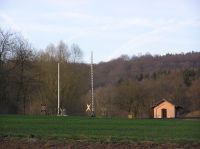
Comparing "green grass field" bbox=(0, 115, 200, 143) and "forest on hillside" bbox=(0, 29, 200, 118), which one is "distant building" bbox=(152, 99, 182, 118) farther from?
"green grass field" bbox=(0, 115, 200, 143)

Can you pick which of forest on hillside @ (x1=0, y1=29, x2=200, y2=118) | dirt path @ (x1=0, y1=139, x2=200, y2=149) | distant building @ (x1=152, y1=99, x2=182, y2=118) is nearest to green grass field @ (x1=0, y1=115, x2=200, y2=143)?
dirt path @ (x1=0, y1=139, x2=200, y2=149)

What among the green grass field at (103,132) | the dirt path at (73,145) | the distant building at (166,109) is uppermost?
the distant building at (166,109)

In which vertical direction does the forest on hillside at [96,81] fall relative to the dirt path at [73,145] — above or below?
above

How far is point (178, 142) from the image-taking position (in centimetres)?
1702

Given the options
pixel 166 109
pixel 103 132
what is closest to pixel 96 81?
pixel 166 109

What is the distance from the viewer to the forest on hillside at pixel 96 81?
7488 cm

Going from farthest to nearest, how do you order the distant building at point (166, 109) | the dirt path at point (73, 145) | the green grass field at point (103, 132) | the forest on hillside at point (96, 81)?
1. the distant building at point (166, 109)
2. the forest on hillside at point (96, 81)
3. the green grass field at point (103, 132)
4. the dirt path at point (73, 145)

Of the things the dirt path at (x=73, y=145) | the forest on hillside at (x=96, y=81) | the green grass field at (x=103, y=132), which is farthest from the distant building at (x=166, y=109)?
the dirt path at (x=73, y=145)

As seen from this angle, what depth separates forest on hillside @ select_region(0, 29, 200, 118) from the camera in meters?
74.9

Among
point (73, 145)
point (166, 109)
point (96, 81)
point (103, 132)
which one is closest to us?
point (73, 145)

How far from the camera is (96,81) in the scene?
404 ft

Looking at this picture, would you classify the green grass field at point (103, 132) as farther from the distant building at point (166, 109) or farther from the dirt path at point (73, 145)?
the distant building at point (166, 109)

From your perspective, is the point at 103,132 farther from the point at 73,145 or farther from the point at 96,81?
the point at 96,81

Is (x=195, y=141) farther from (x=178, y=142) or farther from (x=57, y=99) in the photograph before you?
(x=57, y=99)
